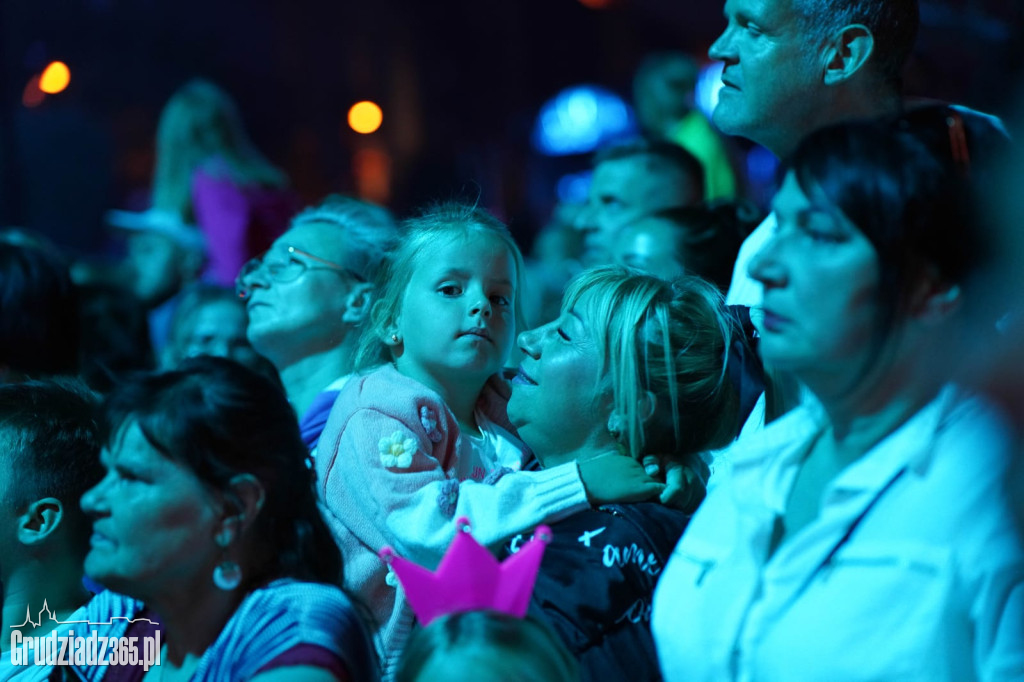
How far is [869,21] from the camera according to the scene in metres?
2.80

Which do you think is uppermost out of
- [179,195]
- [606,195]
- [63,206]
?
[606,195]

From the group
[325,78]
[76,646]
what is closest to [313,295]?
[76,646]

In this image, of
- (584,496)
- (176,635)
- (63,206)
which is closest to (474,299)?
(584,496)

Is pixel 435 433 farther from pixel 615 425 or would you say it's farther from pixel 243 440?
pixel 243 440

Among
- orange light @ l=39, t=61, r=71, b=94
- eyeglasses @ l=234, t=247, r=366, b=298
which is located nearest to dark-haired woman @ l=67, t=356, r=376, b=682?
eyeglasses @ l=234, t=247, r=366, b=298

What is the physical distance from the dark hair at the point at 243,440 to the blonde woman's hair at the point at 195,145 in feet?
12.7

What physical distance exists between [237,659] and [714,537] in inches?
33.4

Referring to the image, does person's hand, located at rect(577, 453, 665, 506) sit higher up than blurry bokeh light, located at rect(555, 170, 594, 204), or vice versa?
person's hand, located at rect(577, 453, 665, 506)

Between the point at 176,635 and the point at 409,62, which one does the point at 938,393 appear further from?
the point at 409,62

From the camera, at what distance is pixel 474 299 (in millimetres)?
2770

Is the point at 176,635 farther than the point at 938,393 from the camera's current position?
Yes

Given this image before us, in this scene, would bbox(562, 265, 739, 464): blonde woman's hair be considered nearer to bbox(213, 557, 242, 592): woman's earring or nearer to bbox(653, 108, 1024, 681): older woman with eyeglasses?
bbox(653, 108, 1024, 681): older woman with eyeglasses

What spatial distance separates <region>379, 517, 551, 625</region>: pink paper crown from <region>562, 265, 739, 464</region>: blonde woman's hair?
26.2 inches

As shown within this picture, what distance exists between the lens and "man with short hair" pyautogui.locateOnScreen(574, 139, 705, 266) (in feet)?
14.2
